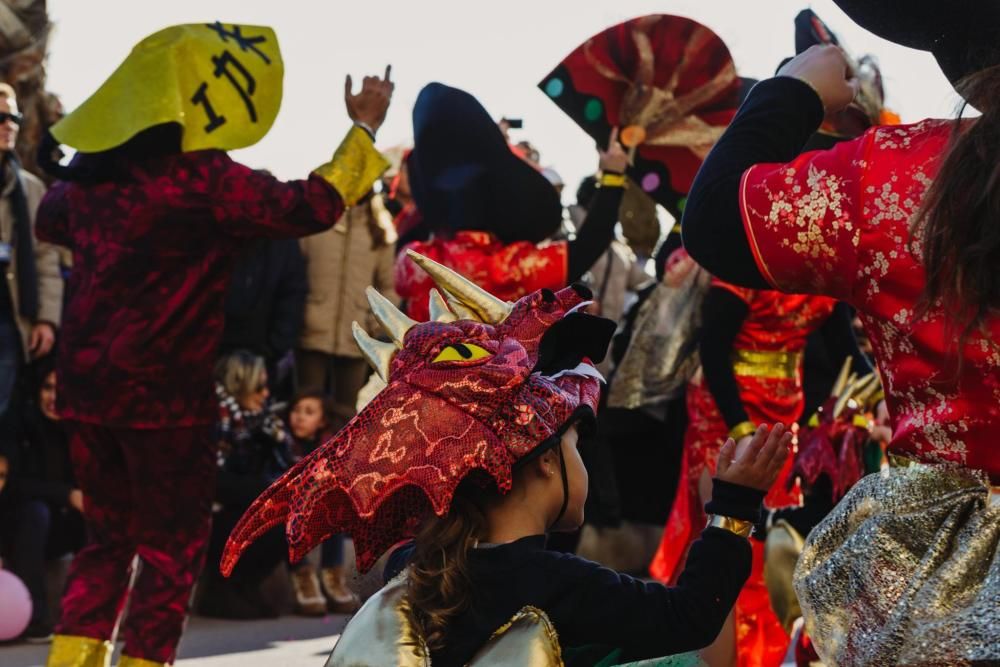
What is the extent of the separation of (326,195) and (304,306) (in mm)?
3760

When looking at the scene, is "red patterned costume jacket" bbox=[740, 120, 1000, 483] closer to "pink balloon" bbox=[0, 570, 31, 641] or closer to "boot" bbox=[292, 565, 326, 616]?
"pink balloon" bbox=[0, 570, 31, 641]

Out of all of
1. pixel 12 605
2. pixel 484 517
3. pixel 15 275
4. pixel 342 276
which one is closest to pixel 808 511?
pixel 484 517

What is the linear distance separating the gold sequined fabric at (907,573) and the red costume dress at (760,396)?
2.73 metres

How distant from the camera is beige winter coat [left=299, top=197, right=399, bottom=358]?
8.45 m

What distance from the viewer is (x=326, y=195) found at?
472 cm

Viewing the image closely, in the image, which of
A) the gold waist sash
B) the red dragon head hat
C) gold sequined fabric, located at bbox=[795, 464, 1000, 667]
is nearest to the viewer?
gold sequined fabric, located at bbox=[795, 464, 1000, 667]

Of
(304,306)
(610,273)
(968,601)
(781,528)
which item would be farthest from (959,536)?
(610,273)

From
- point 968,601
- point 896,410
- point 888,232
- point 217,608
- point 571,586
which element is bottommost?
point 217,608

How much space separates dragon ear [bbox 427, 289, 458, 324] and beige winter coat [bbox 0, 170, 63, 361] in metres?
3.61

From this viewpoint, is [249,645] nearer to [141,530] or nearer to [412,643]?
[141,530]

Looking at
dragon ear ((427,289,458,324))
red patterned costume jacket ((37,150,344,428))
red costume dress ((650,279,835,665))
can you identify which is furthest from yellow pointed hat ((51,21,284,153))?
dragon ear ((427,289,458,324))

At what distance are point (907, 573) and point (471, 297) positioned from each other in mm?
1235

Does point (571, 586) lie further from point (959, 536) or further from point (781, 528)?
point (781, 528)

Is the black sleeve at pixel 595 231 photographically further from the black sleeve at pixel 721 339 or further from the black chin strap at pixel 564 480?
the black chin strap at pixel 564 480
